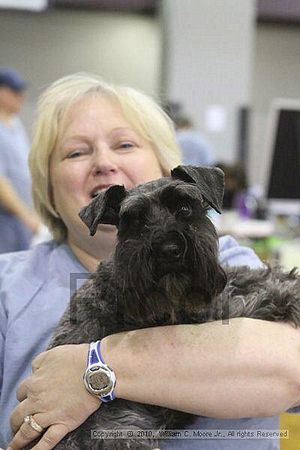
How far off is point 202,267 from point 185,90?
23.2 feet

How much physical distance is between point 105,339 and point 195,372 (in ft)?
0.59

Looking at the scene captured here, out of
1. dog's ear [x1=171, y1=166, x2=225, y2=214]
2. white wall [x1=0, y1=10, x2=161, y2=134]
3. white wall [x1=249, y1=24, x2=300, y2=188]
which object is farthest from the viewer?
white wall [x1=249, y1=24, x2=300, y2=188]

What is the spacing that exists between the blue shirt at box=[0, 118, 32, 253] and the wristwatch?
2798mm

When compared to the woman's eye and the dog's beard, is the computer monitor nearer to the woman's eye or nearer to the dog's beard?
the woman's eye

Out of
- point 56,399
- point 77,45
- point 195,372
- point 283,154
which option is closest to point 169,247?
point 195,372

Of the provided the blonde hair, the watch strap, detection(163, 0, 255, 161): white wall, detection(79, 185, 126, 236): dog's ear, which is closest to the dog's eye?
detection(79, 185, 126, 236): dog's ear

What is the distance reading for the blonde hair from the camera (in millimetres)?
1589

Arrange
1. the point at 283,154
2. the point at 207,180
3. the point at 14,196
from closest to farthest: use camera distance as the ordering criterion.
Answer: the point at 207,180 → the point at 283,154 → the point at 14,196

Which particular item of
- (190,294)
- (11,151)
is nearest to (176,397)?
(190,294)

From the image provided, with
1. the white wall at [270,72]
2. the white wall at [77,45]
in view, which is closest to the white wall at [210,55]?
the white wall at [77,45]

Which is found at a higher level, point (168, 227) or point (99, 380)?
point (168, 227)

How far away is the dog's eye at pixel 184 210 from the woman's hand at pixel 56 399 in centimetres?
32

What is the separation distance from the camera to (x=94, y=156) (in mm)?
1522

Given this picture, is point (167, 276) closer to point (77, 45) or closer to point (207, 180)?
point (207, 180)
